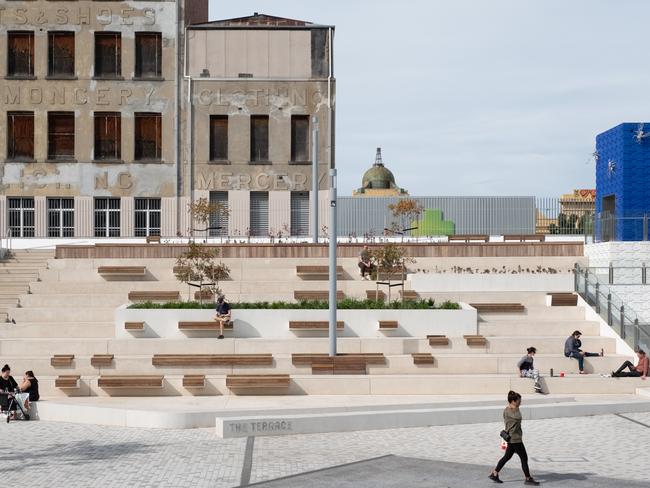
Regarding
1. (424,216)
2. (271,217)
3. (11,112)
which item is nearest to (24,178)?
(11,112)

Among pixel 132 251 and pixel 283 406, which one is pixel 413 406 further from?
pixel 132 251

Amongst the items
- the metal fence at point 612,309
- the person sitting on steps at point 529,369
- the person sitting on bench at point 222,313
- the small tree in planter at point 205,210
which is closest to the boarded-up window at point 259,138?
the small tree in planter at point 205,210

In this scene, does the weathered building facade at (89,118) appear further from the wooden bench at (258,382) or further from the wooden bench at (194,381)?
the wooden bench at (258,382)

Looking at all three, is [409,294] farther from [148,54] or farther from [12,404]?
[148,54]

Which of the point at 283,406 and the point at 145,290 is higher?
the point at 145,290

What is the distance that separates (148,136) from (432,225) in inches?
548

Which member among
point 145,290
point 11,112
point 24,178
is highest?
point 11,112

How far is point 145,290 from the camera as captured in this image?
32812 mm

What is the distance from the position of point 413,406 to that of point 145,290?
42.0ft

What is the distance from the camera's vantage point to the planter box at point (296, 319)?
1137 inches

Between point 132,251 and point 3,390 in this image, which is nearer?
point 3,390

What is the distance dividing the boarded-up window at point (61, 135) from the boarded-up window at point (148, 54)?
3.93 meters

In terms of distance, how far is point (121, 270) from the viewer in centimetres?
3403

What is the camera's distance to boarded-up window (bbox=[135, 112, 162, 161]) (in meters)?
47.7
